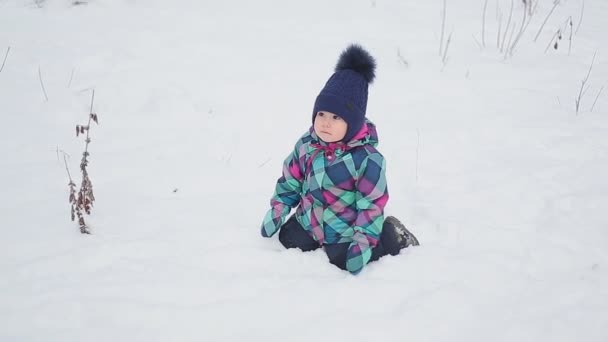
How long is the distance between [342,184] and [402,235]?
537mm

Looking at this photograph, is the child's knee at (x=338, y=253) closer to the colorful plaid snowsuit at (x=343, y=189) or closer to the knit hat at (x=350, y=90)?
the colorful plaid snowsuit at (x=343, y=189)

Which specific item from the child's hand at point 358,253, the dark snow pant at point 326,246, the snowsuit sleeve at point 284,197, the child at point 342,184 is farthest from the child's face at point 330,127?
the dark snow pant at point 326,246

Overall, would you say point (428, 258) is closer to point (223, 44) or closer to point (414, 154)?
point (414, 154)

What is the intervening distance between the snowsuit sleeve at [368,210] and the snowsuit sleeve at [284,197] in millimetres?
374

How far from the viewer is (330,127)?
6.62ft

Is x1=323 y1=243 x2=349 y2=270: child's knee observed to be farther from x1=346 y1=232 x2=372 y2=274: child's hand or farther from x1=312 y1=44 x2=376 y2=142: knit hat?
x1=312 y1=44 x2=376 y2=142: knit hat

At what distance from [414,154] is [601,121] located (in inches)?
66.8

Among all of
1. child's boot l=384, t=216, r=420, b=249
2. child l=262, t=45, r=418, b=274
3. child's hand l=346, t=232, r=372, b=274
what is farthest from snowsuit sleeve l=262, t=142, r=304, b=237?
child's boot l=384, t=216, r=420, b=249

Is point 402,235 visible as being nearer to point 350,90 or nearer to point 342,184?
point 342,184

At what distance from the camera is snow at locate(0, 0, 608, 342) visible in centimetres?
198

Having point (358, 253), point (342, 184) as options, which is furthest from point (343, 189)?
point (358, 253)

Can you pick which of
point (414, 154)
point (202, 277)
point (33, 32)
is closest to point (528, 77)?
point (414, 154)

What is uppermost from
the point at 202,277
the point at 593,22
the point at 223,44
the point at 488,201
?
the point at 593,22

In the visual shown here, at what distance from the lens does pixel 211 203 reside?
2.77m
